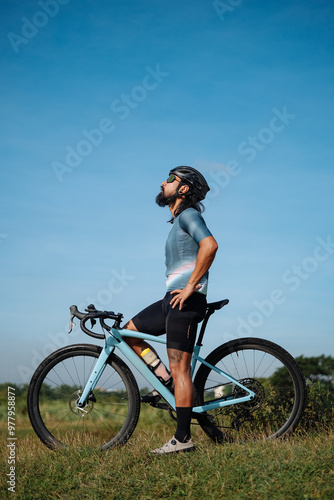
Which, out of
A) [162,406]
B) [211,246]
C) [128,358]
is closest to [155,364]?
[128,358]

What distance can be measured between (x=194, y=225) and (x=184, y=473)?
1978 millimetres

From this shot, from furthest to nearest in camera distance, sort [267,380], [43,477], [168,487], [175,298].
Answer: [267,380] < [175,298] < [43,477] < [168,487]

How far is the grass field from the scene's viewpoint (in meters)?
3.52

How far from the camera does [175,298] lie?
4.42 meters

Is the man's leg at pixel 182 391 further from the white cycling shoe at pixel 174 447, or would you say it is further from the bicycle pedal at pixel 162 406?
the bicycle pedal at pixel 162 406

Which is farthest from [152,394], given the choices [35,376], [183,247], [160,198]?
[160,198]

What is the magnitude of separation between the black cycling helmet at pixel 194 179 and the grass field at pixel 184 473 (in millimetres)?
2297

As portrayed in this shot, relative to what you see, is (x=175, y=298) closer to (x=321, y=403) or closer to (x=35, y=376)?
(x=35, y=376)

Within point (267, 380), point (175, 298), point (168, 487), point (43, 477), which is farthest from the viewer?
point (267, 380)

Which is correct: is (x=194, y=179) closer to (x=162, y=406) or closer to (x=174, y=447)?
(x=162, y=406)

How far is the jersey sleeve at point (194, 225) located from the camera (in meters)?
4.39

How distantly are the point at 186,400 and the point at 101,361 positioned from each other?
35.5 inches

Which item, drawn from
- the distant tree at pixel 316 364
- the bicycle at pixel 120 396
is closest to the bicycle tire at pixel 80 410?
the bicycle at pixel 120 396

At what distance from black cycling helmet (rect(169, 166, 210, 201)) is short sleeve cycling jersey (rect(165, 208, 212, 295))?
0.94 ft
